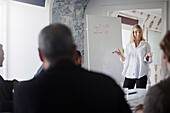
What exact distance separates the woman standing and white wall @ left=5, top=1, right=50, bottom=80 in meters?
1.45

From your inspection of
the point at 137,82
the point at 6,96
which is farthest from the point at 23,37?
the point at 137,82

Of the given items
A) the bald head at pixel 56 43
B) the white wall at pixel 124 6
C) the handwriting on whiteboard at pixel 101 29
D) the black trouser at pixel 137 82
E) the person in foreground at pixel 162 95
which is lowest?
the black trouser at pixel 137 82

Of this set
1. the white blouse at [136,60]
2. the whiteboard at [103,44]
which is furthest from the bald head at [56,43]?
the whiteboard at [103,44]

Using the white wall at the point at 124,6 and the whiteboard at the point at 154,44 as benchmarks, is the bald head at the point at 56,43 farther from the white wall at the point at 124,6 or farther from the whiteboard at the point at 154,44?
the whiteboard at the point at 154,44

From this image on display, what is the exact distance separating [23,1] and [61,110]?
9.77ft

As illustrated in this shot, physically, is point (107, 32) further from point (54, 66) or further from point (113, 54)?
point (54, 66)

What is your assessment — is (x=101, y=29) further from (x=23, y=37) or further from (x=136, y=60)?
(x=23, y=37)

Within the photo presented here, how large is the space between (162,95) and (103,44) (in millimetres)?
3192

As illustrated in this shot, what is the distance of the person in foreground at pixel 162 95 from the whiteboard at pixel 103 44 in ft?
9.51

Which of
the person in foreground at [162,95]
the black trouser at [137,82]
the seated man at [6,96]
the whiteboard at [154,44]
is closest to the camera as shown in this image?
the person in foreground at [162,95]

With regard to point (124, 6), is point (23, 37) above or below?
below

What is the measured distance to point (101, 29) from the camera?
4.24m

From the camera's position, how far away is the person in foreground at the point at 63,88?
93cm

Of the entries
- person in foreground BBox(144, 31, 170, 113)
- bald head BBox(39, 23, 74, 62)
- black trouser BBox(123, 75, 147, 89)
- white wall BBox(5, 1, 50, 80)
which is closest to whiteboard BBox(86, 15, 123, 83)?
black trouser BBox(123, 75, 147, 89)
